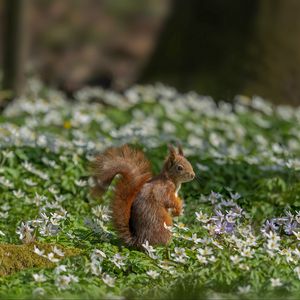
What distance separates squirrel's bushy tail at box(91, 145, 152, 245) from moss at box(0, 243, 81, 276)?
313 mm

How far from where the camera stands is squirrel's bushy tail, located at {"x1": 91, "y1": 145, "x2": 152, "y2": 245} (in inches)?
224

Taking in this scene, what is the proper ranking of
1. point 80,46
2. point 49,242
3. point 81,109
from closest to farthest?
point 49,242, point 81,109, point 80,46

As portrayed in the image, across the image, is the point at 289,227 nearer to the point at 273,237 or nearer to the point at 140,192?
the point at 273,237

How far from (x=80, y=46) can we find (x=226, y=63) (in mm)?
7779

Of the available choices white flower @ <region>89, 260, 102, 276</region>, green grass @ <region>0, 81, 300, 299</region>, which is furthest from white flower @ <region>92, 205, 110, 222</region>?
white flower @ <region>89, 260, 102, 276</region>

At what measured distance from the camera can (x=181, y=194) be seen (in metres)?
7.45

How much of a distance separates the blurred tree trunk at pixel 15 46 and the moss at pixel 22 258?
6676 mm

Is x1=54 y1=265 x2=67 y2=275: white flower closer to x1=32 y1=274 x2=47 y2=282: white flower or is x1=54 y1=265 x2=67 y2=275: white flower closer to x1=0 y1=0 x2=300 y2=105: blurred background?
x1=32 y1=274 x2=47 y2=282: white flower

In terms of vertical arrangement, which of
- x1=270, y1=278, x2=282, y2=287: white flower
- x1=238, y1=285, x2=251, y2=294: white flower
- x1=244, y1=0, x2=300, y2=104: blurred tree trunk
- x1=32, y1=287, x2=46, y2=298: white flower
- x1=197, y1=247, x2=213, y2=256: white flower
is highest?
x1=244, y1=0, x2=300, y2=104: blurred tree trunk

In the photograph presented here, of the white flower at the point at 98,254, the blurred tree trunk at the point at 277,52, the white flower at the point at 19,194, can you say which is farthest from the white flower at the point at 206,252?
the blurred tree trunk at the point at 277,52

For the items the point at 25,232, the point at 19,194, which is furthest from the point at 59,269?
the point at 19,194

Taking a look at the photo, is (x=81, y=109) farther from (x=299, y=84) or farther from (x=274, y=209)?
(x=274, y=209)

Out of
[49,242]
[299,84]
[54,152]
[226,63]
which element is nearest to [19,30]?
[226,63]

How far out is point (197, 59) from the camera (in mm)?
13039
